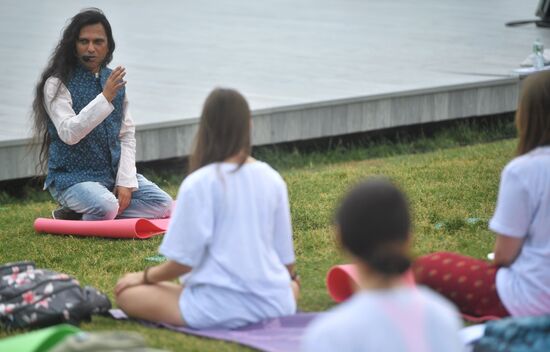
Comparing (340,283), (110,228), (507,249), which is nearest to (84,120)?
(110,228)

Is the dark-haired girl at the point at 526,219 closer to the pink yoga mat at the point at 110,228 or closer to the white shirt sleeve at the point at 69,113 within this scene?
the pink yoga mat at the point at 110,228

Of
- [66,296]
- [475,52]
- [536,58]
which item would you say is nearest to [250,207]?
[66,296]

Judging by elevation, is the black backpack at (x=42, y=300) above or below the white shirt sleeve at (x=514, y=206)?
below

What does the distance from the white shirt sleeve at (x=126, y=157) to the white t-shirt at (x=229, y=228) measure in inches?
104

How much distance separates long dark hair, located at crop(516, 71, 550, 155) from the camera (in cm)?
409

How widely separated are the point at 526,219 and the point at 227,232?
1.12 meters

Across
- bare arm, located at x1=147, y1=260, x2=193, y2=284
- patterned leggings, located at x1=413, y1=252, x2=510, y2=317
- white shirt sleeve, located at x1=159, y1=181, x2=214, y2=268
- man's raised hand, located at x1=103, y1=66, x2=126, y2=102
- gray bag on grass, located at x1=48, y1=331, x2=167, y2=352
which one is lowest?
patterned leggings, located at x1=413, y1=252, x2=510, y2=317

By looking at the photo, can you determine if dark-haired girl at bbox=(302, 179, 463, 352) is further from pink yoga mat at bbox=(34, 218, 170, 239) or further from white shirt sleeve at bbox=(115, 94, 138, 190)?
white shirt sleeve at bbox=(115, 94, 138, 190)

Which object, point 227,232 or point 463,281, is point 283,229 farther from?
point 463,281

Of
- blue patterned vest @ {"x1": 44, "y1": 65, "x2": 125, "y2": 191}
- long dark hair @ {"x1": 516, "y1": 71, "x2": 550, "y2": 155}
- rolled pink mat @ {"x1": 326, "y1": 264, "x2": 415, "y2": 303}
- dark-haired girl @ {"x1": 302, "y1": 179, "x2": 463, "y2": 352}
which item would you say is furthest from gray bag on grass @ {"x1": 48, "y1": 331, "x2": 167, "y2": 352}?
blue patterned vest @ {"x1": 44, "y1": 65, "x2": 125, "y2": 191}

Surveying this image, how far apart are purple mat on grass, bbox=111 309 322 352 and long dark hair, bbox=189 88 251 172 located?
2.08 feet

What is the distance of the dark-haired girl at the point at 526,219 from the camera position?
4.06 meters

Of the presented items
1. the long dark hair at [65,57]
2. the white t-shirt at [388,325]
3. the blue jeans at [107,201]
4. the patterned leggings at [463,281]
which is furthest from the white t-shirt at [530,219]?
the long dark hair at [65,57]

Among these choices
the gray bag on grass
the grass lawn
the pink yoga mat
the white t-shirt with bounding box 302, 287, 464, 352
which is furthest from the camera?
the pink yoga mat
